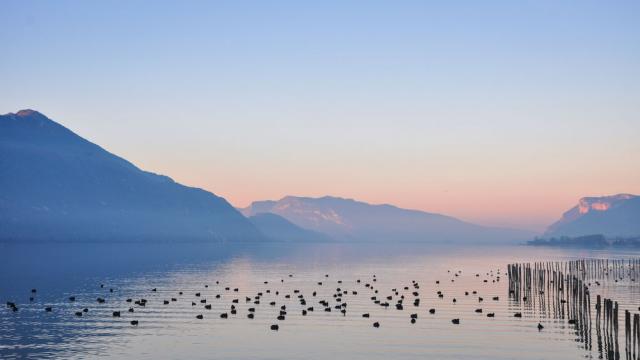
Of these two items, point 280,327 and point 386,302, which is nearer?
point 280,327

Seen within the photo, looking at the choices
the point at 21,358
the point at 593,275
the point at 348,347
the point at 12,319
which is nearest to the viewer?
the point at 21,358

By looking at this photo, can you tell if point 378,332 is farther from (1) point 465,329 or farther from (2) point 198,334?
(2) point 198,334

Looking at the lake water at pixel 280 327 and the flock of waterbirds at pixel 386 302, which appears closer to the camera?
the lake water at pixel 280 327

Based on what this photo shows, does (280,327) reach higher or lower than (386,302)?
lower

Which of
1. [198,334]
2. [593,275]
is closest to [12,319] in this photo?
[198,334]

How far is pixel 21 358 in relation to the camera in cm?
4922

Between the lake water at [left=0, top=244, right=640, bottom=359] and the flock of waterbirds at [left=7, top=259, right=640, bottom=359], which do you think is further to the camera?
the flock of waterbirds at [left=7, top=259, right=640, bottom=359]

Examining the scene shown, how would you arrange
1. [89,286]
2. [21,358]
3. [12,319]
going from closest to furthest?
[21,358]
[12,319]
[89,286]

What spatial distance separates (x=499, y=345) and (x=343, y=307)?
79.3 ft

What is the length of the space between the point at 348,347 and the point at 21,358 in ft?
72.6

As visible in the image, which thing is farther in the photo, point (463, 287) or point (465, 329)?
point (463, 287)

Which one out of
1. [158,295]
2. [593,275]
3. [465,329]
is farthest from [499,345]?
[593,275]

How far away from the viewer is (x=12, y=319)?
68375 mm

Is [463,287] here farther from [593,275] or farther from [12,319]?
[12,319]
